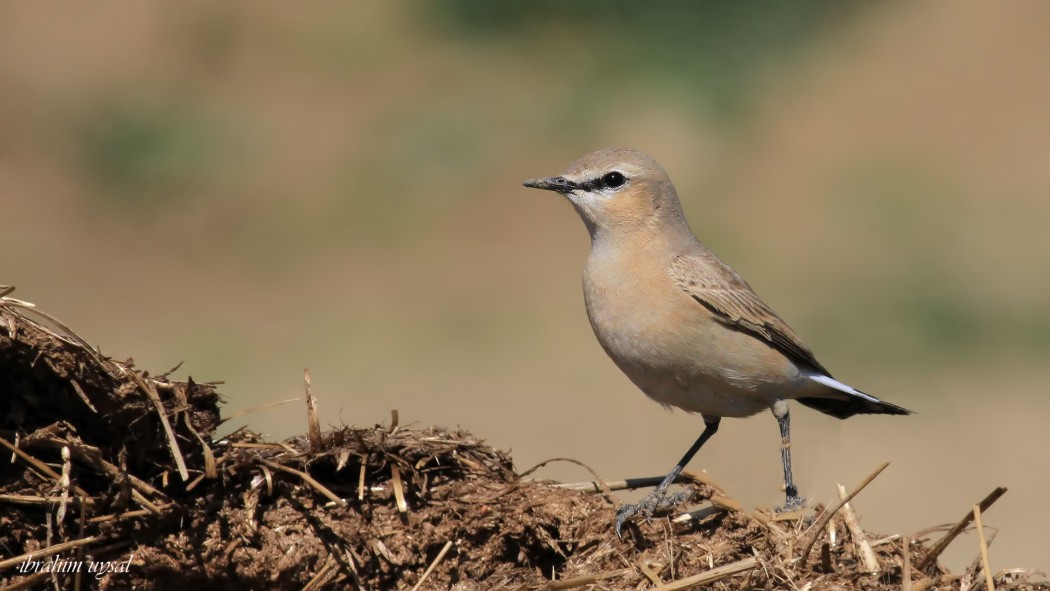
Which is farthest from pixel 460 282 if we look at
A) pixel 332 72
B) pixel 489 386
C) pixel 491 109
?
pixel 332 72

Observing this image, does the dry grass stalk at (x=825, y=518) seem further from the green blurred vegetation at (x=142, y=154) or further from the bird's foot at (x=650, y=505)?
the green blurred vegetation at (x=142, y=154)

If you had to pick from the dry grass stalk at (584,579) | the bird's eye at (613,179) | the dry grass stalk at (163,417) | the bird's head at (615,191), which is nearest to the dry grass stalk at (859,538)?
the dry grass stalk at (584,579)

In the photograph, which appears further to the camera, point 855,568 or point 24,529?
point 855,568

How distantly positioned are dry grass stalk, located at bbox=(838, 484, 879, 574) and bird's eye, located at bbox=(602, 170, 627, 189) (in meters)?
2.30

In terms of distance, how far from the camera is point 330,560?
5234 millimetres

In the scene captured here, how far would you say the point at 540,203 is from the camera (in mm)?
16312

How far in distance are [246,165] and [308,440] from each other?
11.6 meters

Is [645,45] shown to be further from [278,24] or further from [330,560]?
[330,560]

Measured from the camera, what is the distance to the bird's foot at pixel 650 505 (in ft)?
18.0

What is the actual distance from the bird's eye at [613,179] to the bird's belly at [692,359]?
2.76 feet

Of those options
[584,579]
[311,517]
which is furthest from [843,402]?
[311,517]

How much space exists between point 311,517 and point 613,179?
2831mm
